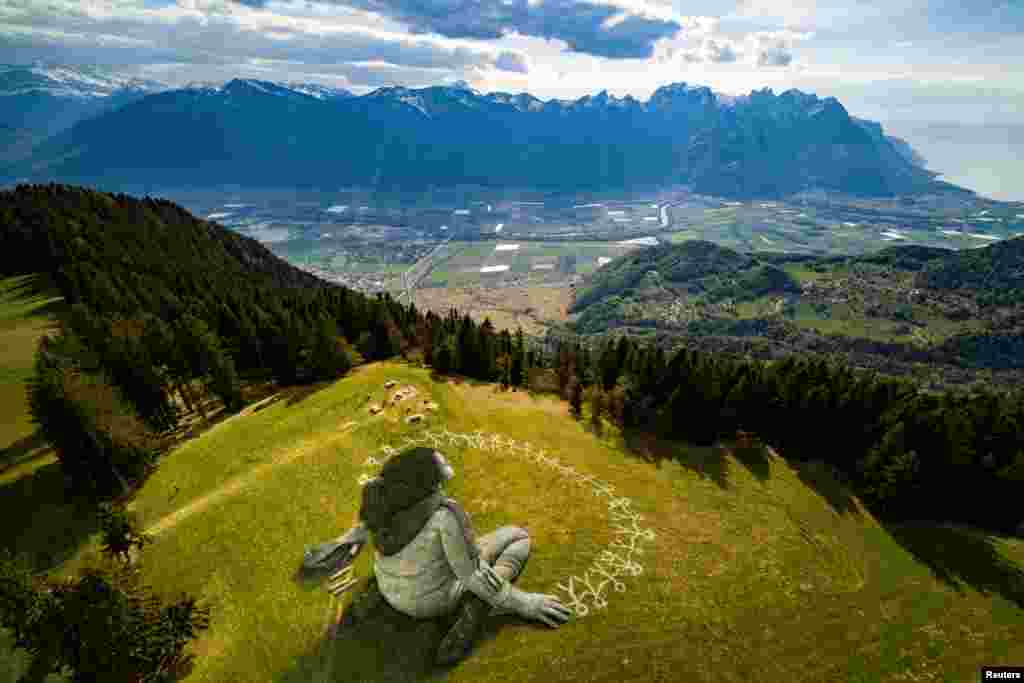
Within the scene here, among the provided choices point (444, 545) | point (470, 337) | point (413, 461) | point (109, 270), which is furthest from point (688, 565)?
point (109, 270)

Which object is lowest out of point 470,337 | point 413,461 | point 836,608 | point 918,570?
point 918,570

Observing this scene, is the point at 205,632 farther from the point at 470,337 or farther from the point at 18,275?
the point at 18,275

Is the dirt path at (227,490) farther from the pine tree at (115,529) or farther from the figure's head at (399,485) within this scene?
the figure's head at (399,485)

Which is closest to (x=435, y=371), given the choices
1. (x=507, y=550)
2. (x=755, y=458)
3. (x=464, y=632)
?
(x=507, y=550)

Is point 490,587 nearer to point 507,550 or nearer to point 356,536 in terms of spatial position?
point 507,550

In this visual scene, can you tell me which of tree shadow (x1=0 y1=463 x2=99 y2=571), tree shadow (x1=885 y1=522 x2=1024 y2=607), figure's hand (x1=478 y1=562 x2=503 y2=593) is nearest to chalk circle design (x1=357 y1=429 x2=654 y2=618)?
figure's hand (x1=478 y1=562 x2=503 y2=593)

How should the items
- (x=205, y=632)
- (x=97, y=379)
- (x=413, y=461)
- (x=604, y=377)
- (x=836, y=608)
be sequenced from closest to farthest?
(x=413, y=461), (x=205, y=632), (x=836, y=608), (x=97, y=379), (x=604, y=377)
